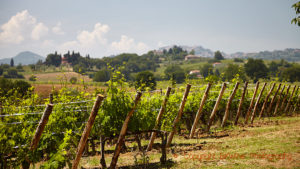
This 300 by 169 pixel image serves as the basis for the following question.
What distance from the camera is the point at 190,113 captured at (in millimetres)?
13141

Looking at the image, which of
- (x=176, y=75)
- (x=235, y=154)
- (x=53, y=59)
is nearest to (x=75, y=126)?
(x=235, y=154)

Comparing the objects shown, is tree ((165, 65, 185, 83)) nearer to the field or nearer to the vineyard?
the vineyard

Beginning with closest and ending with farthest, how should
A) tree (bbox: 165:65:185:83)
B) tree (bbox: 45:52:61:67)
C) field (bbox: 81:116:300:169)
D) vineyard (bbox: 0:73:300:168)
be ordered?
vineyard (bbox: 0:73:300:168), field (bbox: 81:116:300:169), tree (bbox: 165:65:185:83), tree (bbox: 45:52:61:67)

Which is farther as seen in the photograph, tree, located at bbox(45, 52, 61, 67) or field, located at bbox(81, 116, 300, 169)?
tree, located at bbox(45, 52, 61, 67)

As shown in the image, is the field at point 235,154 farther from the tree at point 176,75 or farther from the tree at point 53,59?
the tree at point 53,59

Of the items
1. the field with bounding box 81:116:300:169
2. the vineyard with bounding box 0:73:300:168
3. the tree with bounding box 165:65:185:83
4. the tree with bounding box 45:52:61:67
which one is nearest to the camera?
the vineyard with bounding box 0:73:300:168

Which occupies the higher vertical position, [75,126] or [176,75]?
[176,75]

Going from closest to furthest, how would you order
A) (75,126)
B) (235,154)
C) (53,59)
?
(235,154), (75,126), (53,59)

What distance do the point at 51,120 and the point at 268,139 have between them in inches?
280

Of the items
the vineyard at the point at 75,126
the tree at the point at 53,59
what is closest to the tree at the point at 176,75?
the vineyard at the point at 75,126

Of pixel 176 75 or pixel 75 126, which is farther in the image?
pixel 176 75

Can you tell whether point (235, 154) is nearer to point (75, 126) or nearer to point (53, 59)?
point (75, 126)

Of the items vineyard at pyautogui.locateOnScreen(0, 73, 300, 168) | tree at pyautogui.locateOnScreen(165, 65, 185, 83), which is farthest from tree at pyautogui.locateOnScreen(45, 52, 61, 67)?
vineyard at pyautogui.locateOnScreen(0, 73, 300, 168)

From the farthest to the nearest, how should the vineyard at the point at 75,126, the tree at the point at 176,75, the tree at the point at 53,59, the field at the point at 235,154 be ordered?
1. the tree at the point at 53,59
2. the tree at the point at 176,75
3. the field at the point at 235,154
4. the vineyard at the point at 75,126
